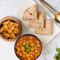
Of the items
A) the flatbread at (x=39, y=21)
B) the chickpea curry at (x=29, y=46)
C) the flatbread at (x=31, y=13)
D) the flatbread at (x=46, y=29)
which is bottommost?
the chickpea curry at (x=29, y=46)

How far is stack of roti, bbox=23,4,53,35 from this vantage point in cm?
226

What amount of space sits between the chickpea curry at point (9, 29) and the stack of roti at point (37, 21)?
156mm

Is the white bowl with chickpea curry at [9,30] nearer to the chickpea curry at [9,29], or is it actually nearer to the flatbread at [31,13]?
the chickpea curry at [9,29]

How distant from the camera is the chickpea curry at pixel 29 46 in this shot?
7.31ft

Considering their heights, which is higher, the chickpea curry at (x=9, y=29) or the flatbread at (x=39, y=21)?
the flatbread at (x=39, y=21)

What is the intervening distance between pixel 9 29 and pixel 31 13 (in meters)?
0.30

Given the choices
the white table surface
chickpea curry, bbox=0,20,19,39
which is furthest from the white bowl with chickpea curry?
the white table surface

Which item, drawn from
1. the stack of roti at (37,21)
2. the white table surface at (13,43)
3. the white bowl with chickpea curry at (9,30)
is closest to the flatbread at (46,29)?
the stack of roti at (37,21)

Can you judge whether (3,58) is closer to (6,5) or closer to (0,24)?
(0,24)

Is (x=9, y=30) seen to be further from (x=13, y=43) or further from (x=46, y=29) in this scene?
(x=46, y=29)

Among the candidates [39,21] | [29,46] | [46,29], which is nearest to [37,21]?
[39,21]

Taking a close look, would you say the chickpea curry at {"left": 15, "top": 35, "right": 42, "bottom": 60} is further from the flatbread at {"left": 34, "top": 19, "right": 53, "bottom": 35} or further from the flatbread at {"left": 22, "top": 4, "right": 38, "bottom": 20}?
the flatbread at {"left": 22, "top": 4, "right": 38, "bottom": 20}

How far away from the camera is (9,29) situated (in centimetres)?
221

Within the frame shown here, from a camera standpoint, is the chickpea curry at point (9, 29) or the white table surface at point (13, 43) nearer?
the chickpea curry at point (9, 29)
